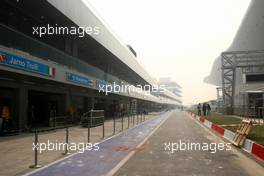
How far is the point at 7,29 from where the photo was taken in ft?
60.6

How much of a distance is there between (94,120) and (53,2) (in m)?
10.4

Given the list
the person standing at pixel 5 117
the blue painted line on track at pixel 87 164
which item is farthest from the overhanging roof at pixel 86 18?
the blue painted line on track at pixel 87 164

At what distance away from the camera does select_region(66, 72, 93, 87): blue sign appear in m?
26.7

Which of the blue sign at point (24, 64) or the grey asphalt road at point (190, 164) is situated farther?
the blue sign at point (24, 64)

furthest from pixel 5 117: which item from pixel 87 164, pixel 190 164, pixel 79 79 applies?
pixel 190 164

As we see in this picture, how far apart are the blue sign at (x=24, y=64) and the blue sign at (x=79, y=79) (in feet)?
10.6

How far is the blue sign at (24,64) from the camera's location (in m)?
17.2

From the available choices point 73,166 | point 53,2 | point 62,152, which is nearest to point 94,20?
point 53,2

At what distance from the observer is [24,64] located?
63.2 feet

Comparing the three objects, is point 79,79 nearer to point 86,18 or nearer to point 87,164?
point 86,18

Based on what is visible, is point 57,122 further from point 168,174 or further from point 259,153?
point 168,174

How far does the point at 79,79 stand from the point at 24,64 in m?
9.81

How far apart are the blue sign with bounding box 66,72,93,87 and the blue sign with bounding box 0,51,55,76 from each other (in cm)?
A: 323

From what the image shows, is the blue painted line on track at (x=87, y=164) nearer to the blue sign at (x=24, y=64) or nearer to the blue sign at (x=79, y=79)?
the blue sign at (x=24, y=64)
